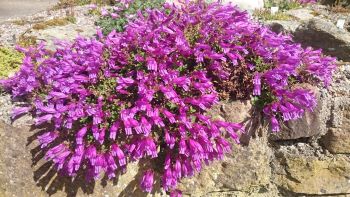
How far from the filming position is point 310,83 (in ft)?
13.9

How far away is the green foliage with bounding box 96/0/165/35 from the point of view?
20.9ft

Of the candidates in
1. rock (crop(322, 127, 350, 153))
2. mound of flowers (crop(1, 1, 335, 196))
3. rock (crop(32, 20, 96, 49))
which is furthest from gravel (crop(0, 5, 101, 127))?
rock (crop(322, 127, 350, 153))

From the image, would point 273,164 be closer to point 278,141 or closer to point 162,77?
point 278,141

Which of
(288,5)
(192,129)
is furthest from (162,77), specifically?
(288,5)

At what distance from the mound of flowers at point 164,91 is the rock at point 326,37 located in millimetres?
1034

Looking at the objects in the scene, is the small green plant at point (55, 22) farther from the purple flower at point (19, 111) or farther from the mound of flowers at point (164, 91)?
the purple flower at point (19, 111)

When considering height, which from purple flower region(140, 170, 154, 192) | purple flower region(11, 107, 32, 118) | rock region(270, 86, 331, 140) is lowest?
purple flower region(140, 170, 154, 192)

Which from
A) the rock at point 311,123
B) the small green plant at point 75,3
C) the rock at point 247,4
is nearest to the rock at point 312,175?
the rock at point 311,123

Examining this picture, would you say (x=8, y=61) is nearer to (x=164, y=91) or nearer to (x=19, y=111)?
(x=19, y=111)

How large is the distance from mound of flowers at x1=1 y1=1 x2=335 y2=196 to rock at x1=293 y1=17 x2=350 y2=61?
3.39 ft

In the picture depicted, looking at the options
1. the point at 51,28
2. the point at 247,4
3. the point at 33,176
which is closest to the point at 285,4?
the point at 247,4

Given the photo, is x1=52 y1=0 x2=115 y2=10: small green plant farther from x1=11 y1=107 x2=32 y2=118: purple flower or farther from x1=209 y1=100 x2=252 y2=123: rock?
x1=209 y1=100 x2=252 y2=123: rock

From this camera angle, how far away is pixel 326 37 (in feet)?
17.4

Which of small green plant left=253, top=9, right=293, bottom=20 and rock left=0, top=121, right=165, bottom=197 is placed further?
small green plant left=253, top=9, right=293, bottom=20
